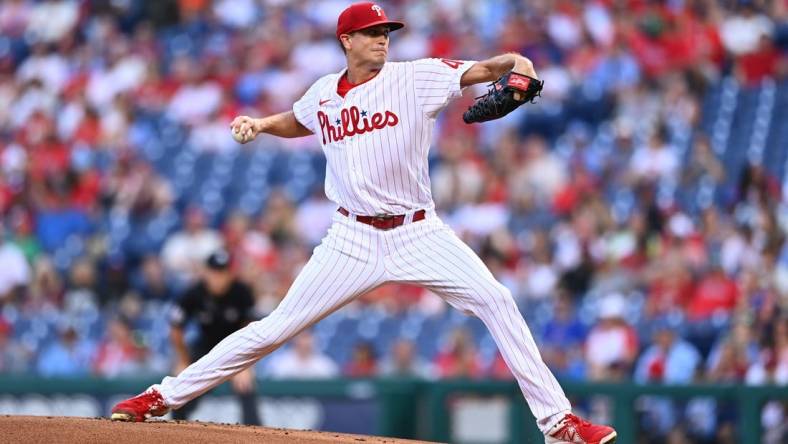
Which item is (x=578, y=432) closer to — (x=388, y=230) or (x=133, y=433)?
(x=388, y=230)

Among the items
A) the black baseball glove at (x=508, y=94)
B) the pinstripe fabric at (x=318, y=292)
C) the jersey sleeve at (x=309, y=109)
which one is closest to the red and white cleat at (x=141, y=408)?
the pinstripe fabric at (x=318, y=292)

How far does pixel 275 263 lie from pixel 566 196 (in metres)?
2.45

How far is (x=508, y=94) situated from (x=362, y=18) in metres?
0.73

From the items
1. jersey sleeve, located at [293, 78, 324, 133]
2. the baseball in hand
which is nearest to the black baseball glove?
jersey sleeve, located at [293, 78, 324, 133]

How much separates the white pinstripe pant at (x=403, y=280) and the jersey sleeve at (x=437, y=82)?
18.5 inches

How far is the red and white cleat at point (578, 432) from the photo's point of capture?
17.6 ft

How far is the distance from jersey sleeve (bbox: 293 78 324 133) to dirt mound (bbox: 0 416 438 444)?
123 cm

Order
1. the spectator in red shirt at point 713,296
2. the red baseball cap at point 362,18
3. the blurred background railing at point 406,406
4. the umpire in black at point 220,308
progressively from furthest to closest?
the spectator in red shirt at point 713,296 < the blurred background railing at point 406,406 < the umpire in black at point 220,308 < the red baseball cap at point 362,18

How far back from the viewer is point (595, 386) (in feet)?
28.0

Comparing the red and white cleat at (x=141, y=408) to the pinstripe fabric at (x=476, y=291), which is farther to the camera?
the red and white cleat at (x=141, y=408)

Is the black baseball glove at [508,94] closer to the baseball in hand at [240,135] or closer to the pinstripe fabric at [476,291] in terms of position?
the pinstripe fabric at [476,291]

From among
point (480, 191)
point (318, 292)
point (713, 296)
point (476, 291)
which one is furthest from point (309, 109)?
point (480, 191)

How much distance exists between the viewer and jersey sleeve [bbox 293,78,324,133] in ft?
18.7

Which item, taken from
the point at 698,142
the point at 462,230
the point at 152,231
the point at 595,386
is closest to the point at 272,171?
the point at 152,231
